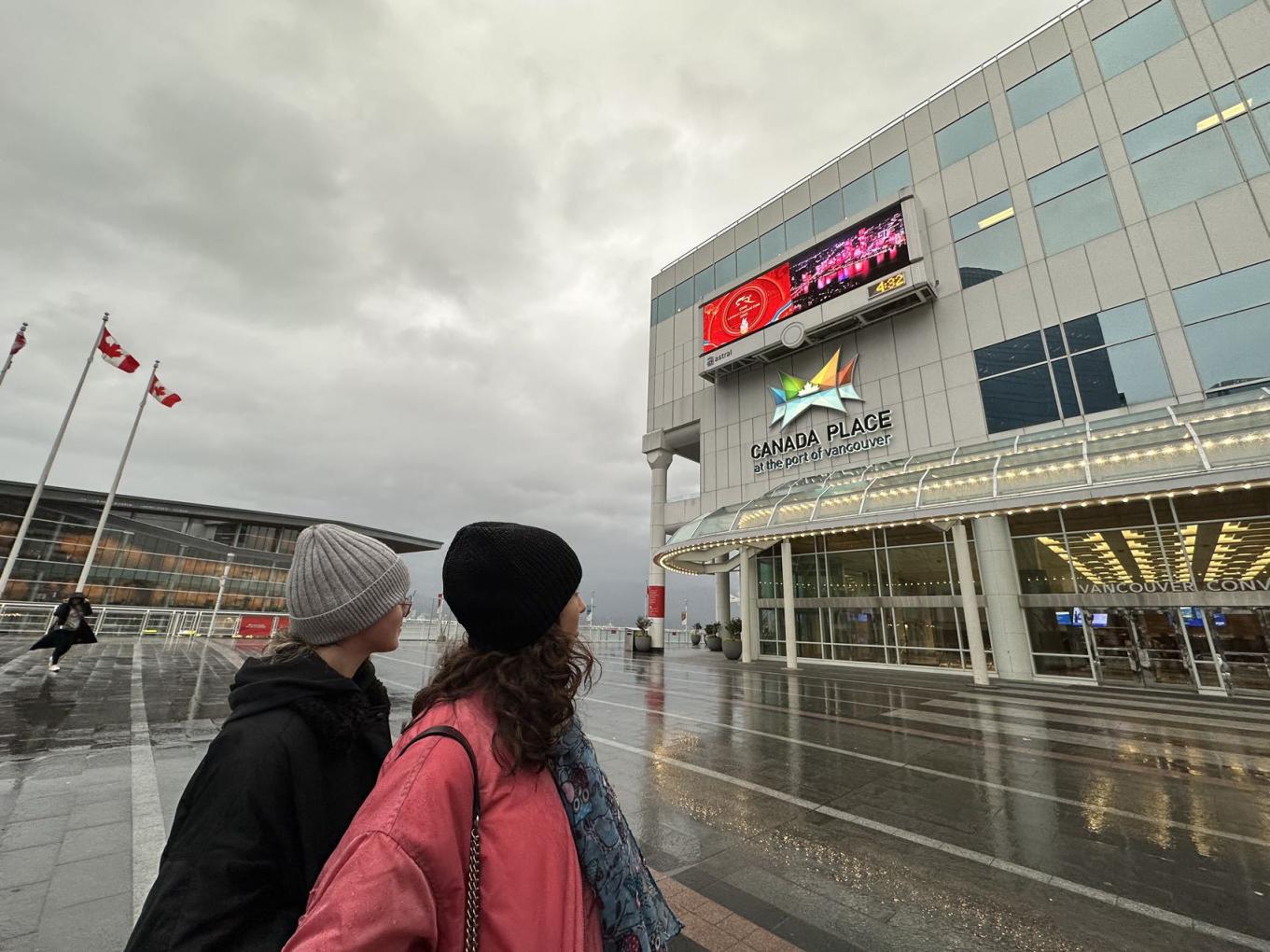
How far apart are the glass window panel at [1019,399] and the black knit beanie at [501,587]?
2086cm

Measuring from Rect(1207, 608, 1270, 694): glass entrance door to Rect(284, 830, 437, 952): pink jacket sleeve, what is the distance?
65.0 feet

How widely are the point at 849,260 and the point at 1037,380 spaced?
30.6ft

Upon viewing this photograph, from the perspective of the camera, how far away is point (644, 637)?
2631cm

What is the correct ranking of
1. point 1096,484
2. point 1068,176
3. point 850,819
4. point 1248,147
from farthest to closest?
point 1068,176, point 1248,147, point 1096,484, point 850,819

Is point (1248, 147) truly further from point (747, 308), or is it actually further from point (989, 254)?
point (747, 308)

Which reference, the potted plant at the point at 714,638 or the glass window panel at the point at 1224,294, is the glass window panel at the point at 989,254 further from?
the potted plant at the point at 714,638

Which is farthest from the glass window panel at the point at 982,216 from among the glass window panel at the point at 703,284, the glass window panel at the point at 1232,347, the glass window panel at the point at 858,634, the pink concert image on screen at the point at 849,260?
the glass window panel at the point at 858,634

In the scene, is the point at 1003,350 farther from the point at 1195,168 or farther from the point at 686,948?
the point at 686,948

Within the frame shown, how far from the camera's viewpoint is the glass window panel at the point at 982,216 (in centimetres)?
1944

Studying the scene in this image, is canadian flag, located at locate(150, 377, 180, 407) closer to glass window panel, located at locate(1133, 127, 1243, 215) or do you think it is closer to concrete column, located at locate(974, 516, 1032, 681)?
concrete column, located at locate(974, 516, 1032, 681)

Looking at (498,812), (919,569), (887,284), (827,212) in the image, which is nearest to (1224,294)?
(887,284)

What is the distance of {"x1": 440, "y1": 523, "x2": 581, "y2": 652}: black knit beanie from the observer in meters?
→ 1.38

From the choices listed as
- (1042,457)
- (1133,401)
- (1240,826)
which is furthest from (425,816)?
(1133,401)

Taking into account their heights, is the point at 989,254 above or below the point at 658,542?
above
